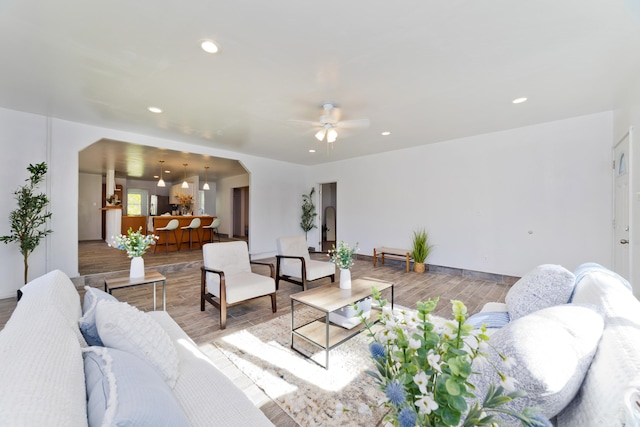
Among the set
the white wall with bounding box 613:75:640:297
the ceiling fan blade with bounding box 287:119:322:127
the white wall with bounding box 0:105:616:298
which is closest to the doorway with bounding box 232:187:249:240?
the white wall with bounding box 0:105:616:298

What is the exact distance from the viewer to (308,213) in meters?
7.68

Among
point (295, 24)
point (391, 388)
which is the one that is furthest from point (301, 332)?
point (295, 24)

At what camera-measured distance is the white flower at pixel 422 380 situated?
52 cm

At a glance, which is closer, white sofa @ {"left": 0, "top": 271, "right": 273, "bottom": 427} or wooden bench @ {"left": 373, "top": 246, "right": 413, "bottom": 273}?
Result: white sofa @ {"left": 0, "top": 271, "right": 273, "bottom": 427}

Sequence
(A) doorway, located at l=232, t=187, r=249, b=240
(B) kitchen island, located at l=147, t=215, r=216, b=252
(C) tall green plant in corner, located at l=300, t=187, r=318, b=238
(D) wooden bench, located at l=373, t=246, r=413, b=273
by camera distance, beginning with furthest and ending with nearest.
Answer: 1. (A) doorway, located at l=232, t=187, r=249, b=240
2. (C) tall green plant in corner, located at l=300, t=187, r=318, b=238
3. (B) kitchen island, located at l=147, t=215, r=216, b=252
4. (D) wooden bench, located at l=373, t=246, r=413, b=273

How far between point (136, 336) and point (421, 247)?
16.6 feet

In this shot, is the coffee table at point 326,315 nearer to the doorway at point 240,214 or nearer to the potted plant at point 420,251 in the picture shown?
the potted plant at point 420,251

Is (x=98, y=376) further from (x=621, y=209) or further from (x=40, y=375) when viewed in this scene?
(x=621, y=209)

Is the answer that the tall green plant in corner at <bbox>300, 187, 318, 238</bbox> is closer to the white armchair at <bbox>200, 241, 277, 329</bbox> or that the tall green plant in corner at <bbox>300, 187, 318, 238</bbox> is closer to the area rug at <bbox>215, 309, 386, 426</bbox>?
the white armchair at <bbox>200, 241, 277, 329</bbox>

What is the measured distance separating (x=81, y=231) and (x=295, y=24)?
1132cm

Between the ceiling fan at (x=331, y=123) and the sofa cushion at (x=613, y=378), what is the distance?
307 centimetres

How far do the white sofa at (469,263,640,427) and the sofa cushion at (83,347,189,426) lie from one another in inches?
35.9

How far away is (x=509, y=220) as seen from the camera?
4.48 meters

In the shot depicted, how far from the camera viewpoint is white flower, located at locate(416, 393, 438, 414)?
49 cm
